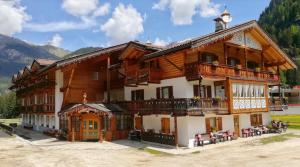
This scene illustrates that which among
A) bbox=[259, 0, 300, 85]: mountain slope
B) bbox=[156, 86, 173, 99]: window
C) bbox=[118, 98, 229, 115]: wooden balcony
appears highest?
bbox=[259, 0, 300, 85]: mountain slope

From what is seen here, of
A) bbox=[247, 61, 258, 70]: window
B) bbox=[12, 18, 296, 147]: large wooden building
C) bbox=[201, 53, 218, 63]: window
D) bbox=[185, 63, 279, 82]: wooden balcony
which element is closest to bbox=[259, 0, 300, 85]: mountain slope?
bbox=[12, 18, 296, 147]: large wooden building

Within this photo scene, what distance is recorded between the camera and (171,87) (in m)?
29.0

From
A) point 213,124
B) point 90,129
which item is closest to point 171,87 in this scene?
point 213,124

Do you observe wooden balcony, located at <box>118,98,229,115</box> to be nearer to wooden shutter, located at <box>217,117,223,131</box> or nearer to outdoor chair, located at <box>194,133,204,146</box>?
wooden shutter, located at <box>217,117,223,131</box>

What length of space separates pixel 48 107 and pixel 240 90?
22116 mm

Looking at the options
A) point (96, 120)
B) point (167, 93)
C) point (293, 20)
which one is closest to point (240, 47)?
point (167, 93)

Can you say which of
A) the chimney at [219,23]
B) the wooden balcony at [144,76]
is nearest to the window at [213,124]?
the wooden balcony at [144,76]

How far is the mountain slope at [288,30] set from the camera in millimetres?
120019

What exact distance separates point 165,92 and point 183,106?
5.21m

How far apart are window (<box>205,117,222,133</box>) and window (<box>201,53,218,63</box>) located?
5214mm

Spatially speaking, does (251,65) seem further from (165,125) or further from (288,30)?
(288,30)

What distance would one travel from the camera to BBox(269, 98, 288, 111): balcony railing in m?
33.9

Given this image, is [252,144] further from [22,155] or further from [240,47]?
[22,155]

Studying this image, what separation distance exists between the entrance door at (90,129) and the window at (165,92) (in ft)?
21.5
